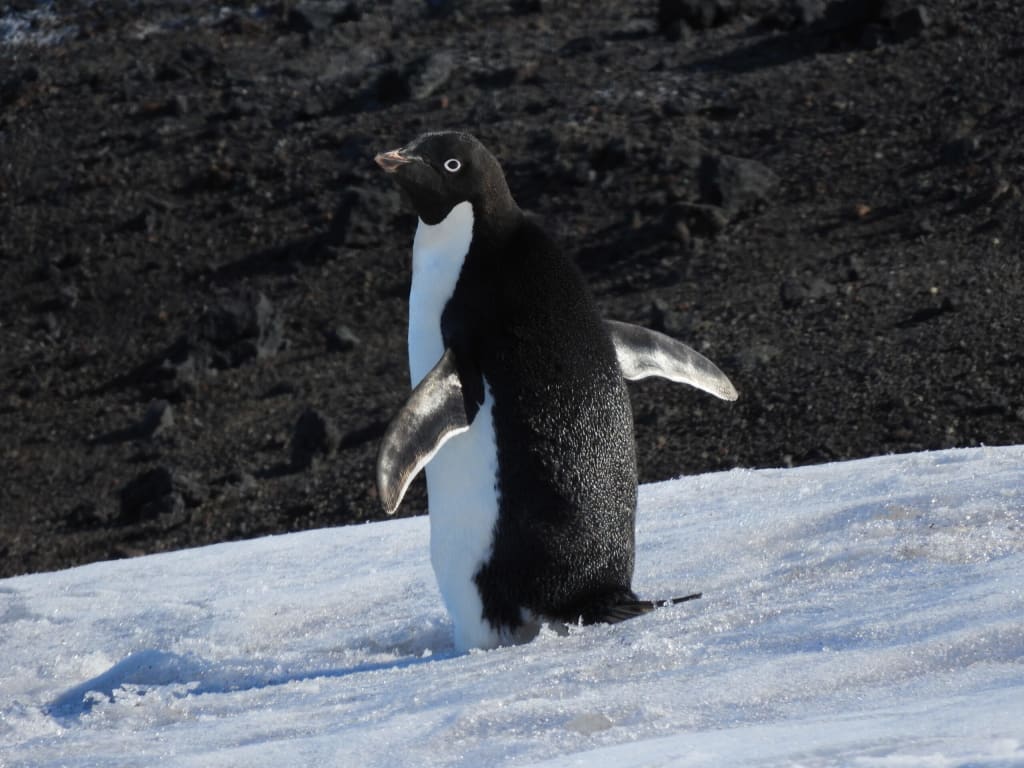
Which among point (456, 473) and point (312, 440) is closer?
point (456, 473)

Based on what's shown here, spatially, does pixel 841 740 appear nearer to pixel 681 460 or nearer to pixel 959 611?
pixel 959 611

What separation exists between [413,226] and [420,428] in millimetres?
7053

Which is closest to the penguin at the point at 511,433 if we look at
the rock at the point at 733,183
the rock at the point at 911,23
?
the rock at the point at 733,183

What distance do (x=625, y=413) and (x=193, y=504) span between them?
4.94 meters

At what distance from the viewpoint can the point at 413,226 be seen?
1070 centimetres

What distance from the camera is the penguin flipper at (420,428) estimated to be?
3.69 meters

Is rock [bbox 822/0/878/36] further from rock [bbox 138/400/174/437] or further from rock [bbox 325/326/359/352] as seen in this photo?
rock [bbox 138/400/174/437]

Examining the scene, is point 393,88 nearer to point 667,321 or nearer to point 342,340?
point 342,340

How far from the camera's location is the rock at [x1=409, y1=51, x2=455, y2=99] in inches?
476

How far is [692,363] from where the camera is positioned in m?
4.59

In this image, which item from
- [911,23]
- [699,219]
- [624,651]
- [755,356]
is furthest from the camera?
[911,23]

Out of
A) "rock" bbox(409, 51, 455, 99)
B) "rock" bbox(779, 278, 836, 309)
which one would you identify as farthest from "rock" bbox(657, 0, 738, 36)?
"rock" bbox(779, 278, 836, 309)

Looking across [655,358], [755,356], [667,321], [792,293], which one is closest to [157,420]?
[667,321]

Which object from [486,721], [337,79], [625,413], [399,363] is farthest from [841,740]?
[337,79]
